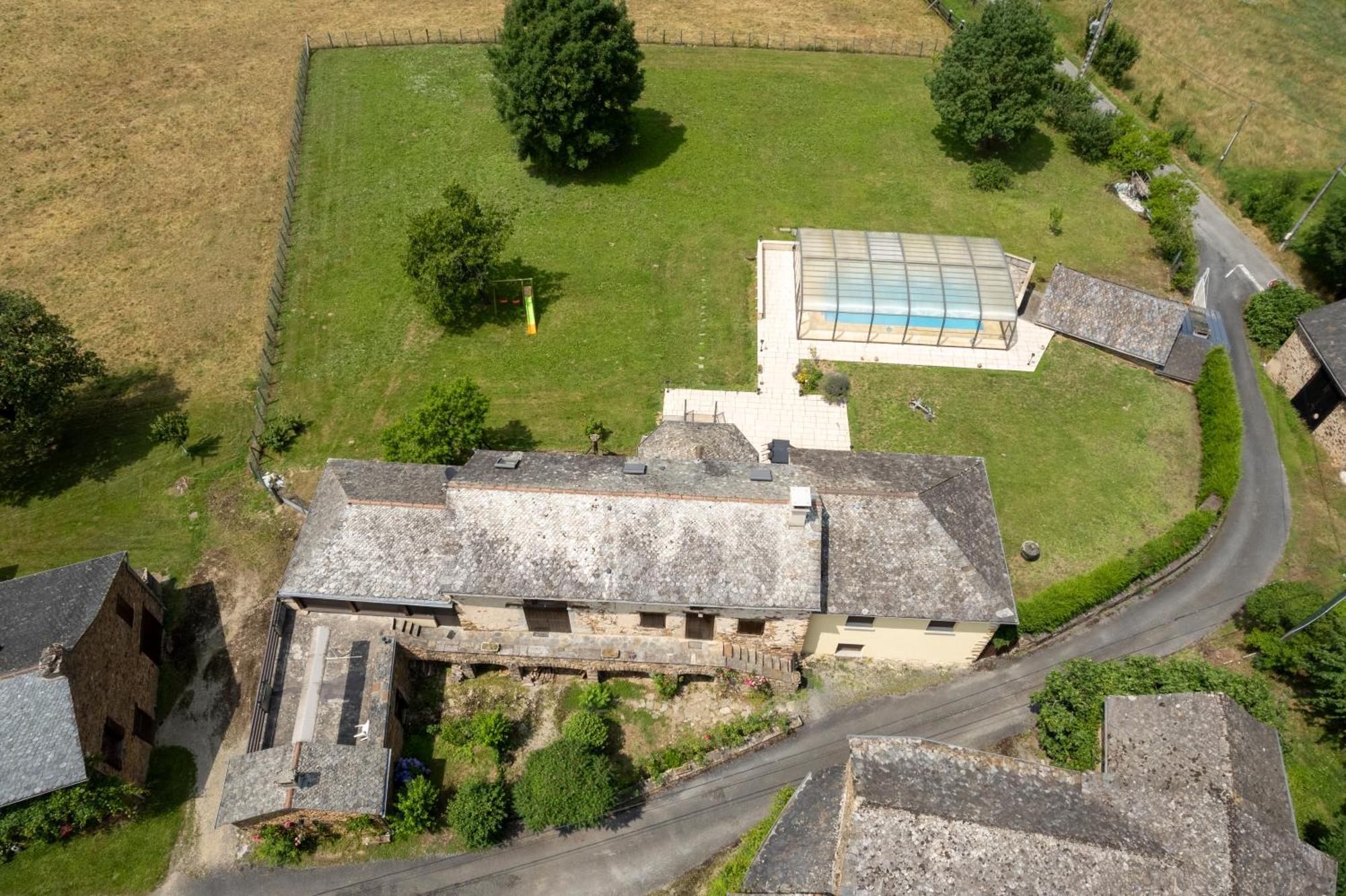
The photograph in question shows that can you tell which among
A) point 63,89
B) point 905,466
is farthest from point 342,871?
point 63,89

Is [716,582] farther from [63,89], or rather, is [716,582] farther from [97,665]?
[63,89]

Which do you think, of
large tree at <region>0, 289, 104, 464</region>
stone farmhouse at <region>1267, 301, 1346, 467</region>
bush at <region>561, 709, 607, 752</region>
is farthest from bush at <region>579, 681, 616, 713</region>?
stone farmhouse at <region>1267, 301, 1346, 467</region>

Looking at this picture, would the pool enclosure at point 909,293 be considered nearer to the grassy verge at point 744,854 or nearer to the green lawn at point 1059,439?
the green lawn at point 1059,439

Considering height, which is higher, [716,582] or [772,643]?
[716,582]

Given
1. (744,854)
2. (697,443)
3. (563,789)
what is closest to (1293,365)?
(697,443)

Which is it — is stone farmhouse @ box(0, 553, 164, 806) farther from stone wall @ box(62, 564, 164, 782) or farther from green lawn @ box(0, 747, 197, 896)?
green lawn @ box(0, 747, 197, 896)

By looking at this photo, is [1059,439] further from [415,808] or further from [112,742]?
[112,742]
